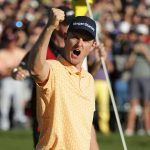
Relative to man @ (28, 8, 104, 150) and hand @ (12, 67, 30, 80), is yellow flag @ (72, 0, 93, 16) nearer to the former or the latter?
hand @ (12, 67, 30, 80)

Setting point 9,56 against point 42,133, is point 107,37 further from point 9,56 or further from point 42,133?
point 42,133

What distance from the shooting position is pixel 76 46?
227 inches

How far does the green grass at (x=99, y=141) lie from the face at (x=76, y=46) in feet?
28.1

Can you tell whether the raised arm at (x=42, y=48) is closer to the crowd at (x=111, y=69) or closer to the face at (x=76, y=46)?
the face at (x=76, y=46)

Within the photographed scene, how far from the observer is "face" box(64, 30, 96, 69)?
5777 millimetres

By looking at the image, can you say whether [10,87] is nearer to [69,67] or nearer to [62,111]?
[69,67]

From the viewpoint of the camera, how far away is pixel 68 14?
7727 millimetres

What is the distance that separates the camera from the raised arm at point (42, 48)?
5227 millimetres

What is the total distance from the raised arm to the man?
0.6 inches

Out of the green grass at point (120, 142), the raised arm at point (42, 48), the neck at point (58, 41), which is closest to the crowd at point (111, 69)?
the green grass at point (120, 142)

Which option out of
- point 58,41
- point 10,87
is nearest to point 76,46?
point 58,41

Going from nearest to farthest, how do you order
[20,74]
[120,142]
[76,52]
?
[76,52], [20,74], [120,142]

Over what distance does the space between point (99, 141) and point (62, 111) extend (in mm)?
9875

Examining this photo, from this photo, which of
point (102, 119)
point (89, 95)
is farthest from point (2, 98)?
point (89, 95)
